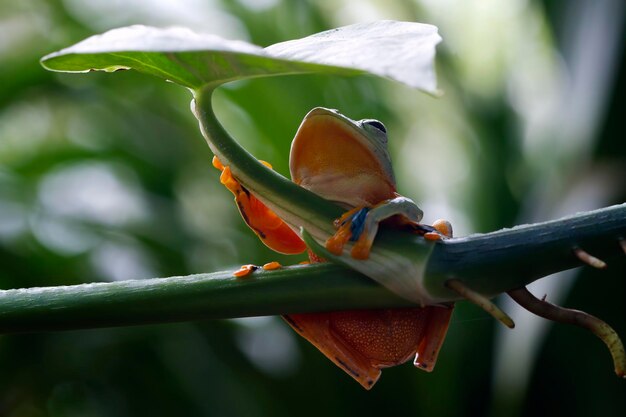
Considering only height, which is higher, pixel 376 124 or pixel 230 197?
pixel 376 124

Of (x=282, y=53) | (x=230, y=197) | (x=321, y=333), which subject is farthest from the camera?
(x=230, y=197)

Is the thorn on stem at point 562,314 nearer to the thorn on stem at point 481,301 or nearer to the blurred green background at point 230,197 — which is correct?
the thorn on stem at point 481,301

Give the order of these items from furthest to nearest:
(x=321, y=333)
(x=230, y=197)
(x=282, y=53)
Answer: (x=230, y=197) < (x=321, y=333) < (x=282, y=53)

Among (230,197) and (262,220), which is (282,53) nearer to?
(262,220)

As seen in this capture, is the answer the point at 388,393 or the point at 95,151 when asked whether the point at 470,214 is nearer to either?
the point at 388,393

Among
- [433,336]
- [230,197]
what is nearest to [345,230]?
[433,336]

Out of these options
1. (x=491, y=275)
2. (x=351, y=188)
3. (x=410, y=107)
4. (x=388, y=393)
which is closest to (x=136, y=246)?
(x=388, y=393)
